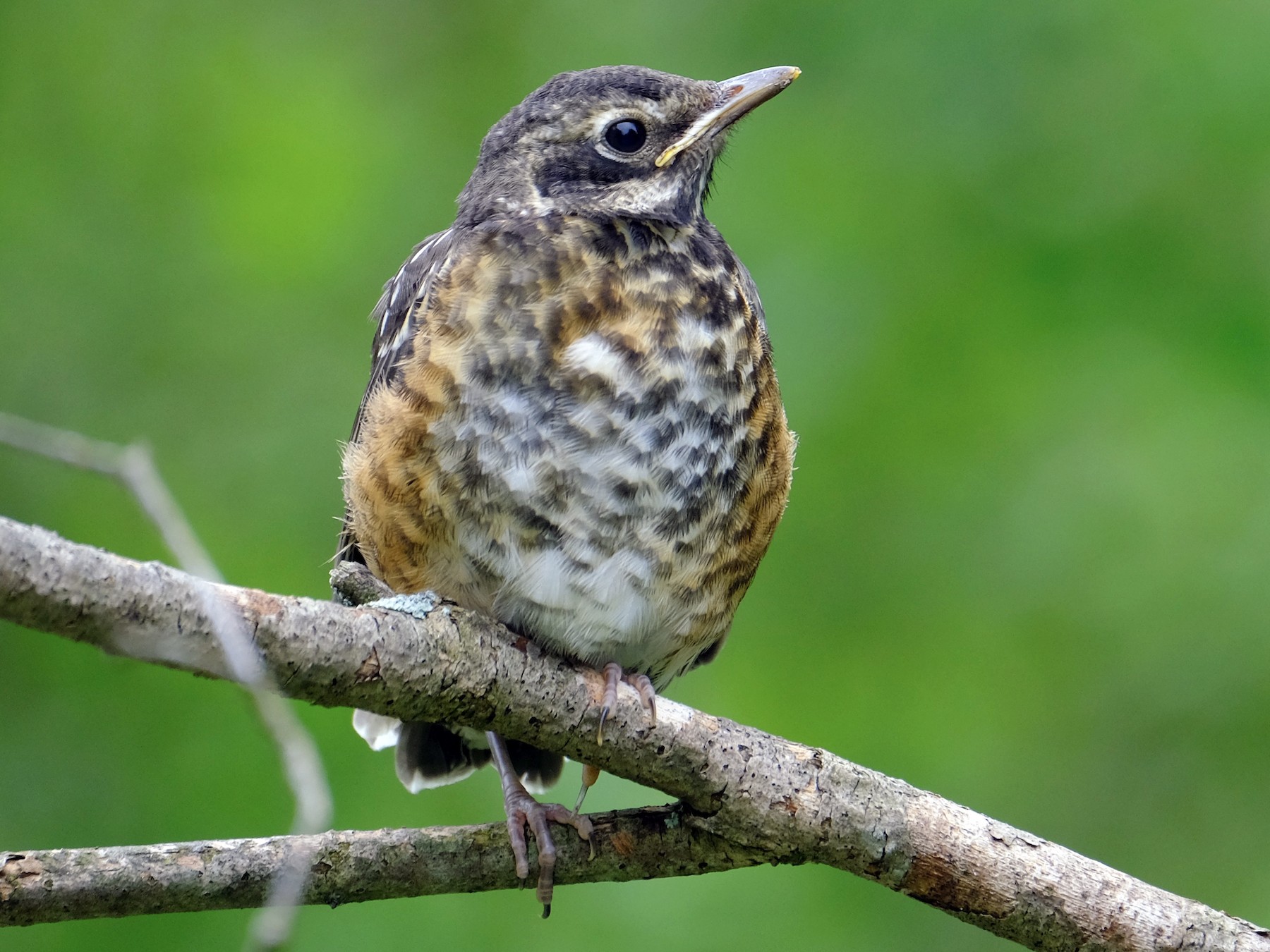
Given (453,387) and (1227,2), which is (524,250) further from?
(1227,2)

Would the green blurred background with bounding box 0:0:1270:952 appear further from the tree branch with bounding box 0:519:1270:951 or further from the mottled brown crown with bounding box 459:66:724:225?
the tree branch with bounding box 0:519:1270:951

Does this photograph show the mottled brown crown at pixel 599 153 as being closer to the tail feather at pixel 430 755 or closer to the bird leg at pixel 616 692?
the bird leg at pixel 616 692

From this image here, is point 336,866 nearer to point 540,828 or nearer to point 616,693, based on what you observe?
point 540,828

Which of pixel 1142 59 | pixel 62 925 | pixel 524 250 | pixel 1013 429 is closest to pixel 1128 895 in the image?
pixel 524 250

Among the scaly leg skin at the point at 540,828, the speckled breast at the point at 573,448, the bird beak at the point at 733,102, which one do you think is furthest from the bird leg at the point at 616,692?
the bird beak at the point at 733,102

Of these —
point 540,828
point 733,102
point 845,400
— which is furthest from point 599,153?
point 540,828
